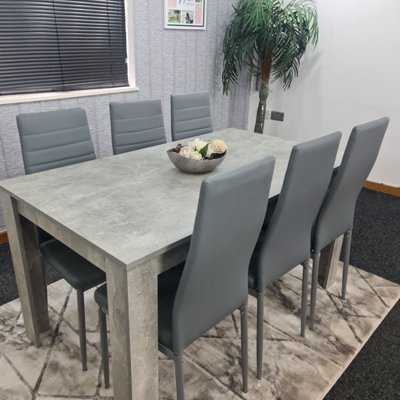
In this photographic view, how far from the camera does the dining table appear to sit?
1.26 m

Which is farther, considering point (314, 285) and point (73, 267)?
point (314, 285)

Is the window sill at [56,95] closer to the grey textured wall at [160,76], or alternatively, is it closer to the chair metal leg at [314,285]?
the grey textured wall at [160,76]

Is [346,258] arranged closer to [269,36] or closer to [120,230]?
[120,230]

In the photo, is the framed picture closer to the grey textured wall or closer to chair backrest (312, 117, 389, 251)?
the grey textured wall

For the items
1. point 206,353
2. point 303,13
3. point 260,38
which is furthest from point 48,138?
point 303,13

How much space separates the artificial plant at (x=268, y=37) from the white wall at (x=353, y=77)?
0.18 meters

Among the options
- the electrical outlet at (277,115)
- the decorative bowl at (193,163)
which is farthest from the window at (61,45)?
the electrical outlet at (277,115)

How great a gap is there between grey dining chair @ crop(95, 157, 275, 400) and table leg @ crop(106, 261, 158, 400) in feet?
0.25

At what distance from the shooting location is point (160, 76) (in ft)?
12.0

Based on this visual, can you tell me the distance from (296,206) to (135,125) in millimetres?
1377

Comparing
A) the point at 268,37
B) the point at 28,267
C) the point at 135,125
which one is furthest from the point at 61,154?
the point at 268,37

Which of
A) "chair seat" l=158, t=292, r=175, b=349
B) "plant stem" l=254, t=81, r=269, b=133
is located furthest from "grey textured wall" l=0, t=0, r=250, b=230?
"chair seat" l=158, t=292, r=175, b=349

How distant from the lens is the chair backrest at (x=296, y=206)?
151cm

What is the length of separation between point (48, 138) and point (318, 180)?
143 centimetres
